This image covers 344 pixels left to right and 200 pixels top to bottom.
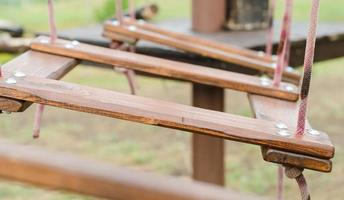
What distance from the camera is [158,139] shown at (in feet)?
13.5

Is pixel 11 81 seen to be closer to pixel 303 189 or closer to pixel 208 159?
pixel 303 189

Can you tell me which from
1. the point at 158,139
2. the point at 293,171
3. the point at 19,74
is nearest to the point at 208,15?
the point at 19,74

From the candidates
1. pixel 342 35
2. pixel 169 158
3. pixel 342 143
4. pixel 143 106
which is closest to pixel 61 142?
pixel 169 158

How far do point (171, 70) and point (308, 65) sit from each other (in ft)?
1.43

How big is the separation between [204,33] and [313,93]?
2.61 meters

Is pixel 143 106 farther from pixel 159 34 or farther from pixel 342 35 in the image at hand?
pixel 342 35

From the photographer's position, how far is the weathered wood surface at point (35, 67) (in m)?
1.14

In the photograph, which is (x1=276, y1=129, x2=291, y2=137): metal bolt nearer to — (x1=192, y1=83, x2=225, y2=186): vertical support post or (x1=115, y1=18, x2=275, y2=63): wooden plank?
(x1=115, y1=18, x2=275, y2=63): wooden plank

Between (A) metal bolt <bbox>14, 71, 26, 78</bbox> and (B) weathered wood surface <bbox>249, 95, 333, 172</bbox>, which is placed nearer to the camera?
(B) weathered wood surface <bbox>249, 95, 333, 172</bbox>

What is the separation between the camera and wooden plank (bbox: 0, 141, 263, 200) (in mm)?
704

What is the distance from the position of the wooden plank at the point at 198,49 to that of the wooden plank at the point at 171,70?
21 cm

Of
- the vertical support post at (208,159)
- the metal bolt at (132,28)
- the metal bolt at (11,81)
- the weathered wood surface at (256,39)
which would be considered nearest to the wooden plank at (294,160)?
the metal bolt at (11,81)

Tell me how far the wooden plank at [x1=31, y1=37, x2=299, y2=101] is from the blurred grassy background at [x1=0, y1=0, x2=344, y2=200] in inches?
65.3

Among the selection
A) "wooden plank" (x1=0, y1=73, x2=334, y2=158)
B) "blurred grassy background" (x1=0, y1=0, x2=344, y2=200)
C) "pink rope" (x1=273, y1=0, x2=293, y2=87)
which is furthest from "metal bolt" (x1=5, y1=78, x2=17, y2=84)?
"blurred grassy background" (x1=0, y1=0, x2=344, y2=200)
